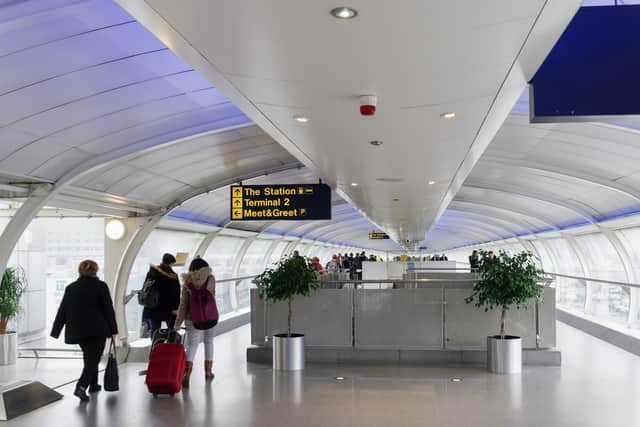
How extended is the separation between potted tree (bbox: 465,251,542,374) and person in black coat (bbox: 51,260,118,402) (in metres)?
5.50

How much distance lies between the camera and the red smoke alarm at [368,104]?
5.41 metres

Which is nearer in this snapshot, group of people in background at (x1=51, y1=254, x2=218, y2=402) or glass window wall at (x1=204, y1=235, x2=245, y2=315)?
group of people in background at (x1=51, y1=254, x2=218, y2=402)

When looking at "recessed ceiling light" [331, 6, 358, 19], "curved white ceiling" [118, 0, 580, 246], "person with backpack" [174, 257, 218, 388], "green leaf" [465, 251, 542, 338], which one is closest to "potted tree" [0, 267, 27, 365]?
"person with backpack" [174, 257, 218, 388]

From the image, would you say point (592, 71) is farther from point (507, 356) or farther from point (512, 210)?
point (512, 210)

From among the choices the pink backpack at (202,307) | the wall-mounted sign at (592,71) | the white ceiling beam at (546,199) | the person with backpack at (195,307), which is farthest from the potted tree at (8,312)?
the white ceiling beam at (546,199)

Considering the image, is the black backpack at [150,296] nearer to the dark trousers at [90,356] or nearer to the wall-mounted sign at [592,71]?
the dark trousers at [90,356]

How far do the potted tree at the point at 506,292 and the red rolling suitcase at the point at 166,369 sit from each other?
466 centimetres

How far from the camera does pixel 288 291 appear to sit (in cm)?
1007

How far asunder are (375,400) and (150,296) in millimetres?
3660

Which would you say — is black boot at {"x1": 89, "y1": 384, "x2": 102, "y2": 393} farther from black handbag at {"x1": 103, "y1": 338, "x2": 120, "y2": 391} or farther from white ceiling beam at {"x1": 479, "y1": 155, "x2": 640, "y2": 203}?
white ceiling beam at {"x1": 479, "y1": 155, "x2": 640, "y2": 203}

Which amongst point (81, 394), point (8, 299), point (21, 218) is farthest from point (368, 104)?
point (8, 299)

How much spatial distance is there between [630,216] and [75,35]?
42.0 feet

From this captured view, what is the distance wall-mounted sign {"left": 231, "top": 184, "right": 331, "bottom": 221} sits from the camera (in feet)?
42.0

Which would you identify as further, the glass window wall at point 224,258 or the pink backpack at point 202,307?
the glass window wall at point 224,258
